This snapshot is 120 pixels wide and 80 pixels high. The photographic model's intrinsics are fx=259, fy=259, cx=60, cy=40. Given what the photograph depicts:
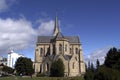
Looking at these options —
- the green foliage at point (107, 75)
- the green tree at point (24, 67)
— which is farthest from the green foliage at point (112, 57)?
the green tree at point (24, 67)

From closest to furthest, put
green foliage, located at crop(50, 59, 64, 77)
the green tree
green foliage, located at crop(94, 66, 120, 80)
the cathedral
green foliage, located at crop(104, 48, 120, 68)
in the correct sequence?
green foliage, located at crop(94, 66, 120, 80) → green foliage, located at crop(104, 48, 120, 68) → green foliage, located at crop(50, 59, 64, 77) → the cathedral → the green tree

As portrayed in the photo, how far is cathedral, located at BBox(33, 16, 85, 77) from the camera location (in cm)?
11600

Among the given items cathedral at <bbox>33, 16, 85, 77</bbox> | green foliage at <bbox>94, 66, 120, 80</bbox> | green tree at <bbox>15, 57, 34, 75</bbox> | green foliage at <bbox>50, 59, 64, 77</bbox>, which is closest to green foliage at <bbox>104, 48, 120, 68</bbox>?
green foliage at <bbox>50, 59, 64, 77</bbox>

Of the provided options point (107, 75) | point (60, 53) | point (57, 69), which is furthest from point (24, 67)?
point (107, 75)

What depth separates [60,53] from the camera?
404 feet

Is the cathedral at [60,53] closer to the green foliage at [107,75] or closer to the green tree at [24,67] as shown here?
the green tree at [24,67]

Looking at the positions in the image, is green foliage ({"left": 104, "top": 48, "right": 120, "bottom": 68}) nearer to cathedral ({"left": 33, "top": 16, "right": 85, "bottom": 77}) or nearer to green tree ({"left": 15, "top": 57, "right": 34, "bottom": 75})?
cathedral ({"left": 33, "top": 16, "right": 85, "bottom": 77})

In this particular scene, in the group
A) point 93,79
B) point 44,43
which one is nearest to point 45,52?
point 44,43

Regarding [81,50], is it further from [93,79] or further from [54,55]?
[93,79]

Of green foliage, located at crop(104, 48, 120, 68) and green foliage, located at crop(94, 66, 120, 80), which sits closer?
green foliage, located at crop(94, 66, 120, 80)

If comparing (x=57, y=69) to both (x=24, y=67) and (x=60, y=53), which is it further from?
(x=24, y=67)

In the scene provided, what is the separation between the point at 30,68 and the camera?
120 meters

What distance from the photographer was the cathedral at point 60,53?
116m

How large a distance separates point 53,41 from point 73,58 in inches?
705
